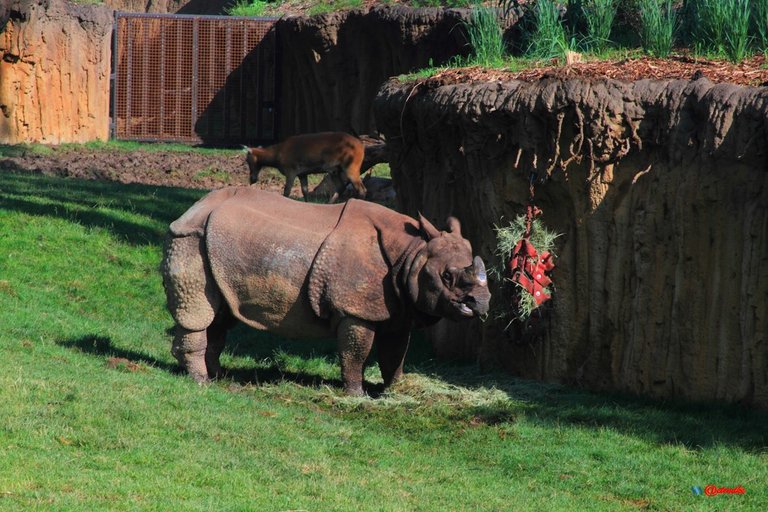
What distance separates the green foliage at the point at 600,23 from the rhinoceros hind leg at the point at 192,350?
16.1ft

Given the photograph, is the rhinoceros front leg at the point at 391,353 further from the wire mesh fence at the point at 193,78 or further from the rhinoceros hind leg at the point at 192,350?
the wire mesh fence at the point at 193,78

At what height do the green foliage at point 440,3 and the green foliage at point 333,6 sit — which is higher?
the green foliage at point 440,3

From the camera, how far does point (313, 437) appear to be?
Result: 8656 mm

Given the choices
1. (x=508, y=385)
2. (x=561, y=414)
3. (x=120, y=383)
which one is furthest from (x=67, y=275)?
(x=561, y=414)

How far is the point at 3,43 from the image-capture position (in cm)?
2472

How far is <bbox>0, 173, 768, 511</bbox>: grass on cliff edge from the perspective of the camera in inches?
281

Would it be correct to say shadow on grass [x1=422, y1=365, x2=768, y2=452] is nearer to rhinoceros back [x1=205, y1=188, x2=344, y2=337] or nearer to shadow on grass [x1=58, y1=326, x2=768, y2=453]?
shadow on grass [x1=58, y1=326, x2=768, y2=453]

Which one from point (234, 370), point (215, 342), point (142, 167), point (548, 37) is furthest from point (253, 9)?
point (215, 342)

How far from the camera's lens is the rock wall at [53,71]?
82.0 ft

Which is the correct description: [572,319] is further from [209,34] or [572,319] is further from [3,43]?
[209,34]

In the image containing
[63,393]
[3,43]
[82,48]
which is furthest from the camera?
[82,48]

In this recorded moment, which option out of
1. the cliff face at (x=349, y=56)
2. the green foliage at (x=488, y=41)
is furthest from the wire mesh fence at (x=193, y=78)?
the green foliage at (x=488, y=41)

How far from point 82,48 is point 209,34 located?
3518mm

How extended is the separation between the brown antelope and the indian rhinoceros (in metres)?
9.14
